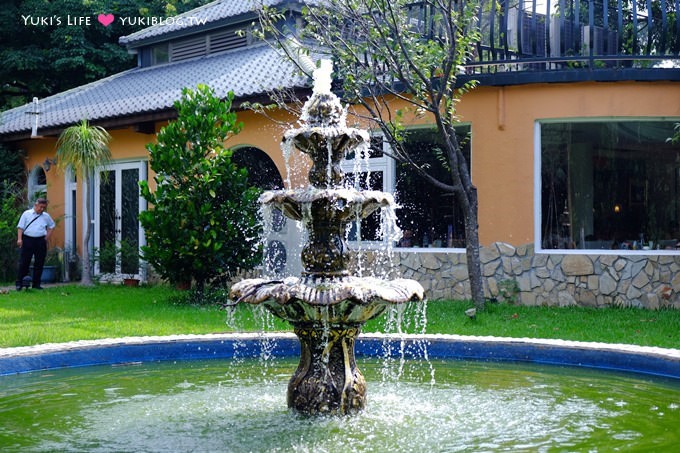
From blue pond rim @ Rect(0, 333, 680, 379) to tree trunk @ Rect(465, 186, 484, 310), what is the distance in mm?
2482

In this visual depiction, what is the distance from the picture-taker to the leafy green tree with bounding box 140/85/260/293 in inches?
445

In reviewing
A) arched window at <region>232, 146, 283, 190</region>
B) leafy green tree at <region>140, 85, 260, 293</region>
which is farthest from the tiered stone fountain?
arched window at <region>232, 146, 283, 190</region>

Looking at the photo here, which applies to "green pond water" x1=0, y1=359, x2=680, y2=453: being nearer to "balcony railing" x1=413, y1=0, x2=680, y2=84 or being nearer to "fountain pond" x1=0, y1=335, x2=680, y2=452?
"fountain pond" x1=0, y1=335, x2=680, y2=452

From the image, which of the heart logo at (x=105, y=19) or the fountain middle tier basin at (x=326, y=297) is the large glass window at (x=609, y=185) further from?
the heart logo at (x=105, y=19)

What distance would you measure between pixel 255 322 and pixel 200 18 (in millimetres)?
11623

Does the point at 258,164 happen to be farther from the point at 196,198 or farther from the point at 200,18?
the point at 196,198

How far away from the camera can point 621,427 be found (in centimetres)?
520

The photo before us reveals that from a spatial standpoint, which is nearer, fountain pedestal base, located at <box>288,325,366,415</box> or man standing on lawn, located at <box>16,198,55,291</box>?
fountain pedestal base, located at <box>288,325,366,415</box>

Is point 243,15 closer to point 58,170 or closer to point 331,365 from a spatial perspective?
point 58,170

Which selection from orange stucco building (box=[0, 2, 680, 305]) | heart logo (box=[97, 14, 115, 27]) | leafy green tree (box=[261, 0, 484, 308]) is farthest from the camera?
heart logo (box=[97, 14, 115, 27])

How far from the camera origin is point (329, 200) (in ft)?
17.7

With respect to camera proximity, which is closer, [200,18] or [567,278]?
[567,278]

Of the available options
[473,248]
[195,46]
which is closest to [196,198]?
[473,248]

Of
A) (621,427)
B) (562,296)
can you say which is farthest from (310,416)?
(562,296)
